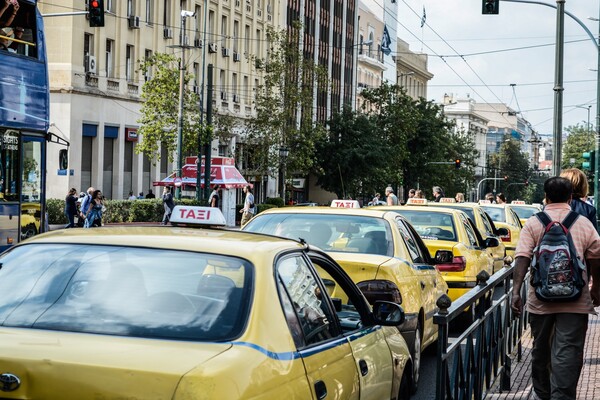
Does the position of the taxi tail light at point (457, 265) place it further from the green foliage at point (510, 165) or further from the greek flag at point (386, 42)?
the green foliage at point (510, 165)

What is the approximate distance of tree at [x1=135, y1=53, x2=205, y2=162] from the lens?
47500 millimetres

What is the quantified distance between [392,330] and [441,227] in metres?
8.75

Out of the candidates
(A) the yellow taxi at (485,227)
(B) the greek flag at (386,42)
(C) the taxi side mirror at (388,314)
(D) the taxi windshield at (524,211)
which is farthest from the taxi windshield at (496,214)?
(B) the greek flag at (386,42)

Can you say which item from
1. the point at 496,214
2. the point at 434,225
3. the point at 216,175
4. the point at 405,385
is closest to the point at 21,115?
the point at 434,225

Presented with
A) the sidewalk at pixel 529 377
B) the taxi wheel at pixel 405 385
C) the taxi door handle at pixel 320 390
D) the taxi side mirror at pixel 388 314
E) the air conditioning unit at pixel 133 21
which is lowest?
the sidewalk at pixel 529 377

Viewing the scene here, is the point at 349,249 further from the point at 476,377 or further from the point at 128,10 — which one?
the point at 128,10

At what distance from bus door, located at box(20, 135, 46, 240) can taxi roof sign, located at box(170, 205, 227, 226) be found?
11050 millimetres

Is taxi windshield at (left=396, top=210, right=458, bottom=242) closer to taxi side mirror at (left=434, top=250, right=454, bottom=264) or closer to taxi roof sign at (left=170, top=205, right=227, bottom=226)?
taxi side mirror at (left=434, top=250, right=454, bottom=264)

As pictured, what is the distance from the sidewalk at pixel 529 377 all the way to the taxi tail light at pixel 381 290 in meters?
1.14

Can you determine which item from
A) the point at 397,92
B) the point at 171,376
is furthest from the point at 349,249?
the point at 397,92

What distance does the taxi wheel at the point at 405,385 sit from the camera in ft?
21.5

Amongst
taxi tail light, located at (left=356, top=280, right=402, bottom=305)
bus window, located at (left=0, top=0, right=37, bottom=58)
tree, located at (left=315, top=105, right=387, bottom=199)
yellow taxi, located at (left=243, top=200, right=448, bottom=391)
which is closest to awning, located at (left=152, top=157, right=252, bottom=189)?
tree, located at (left=315, top=105, right=387, bottom=199)

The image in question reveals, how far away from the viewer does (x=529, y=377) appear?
10000 mm

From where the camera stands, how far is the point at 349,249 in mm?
10133
